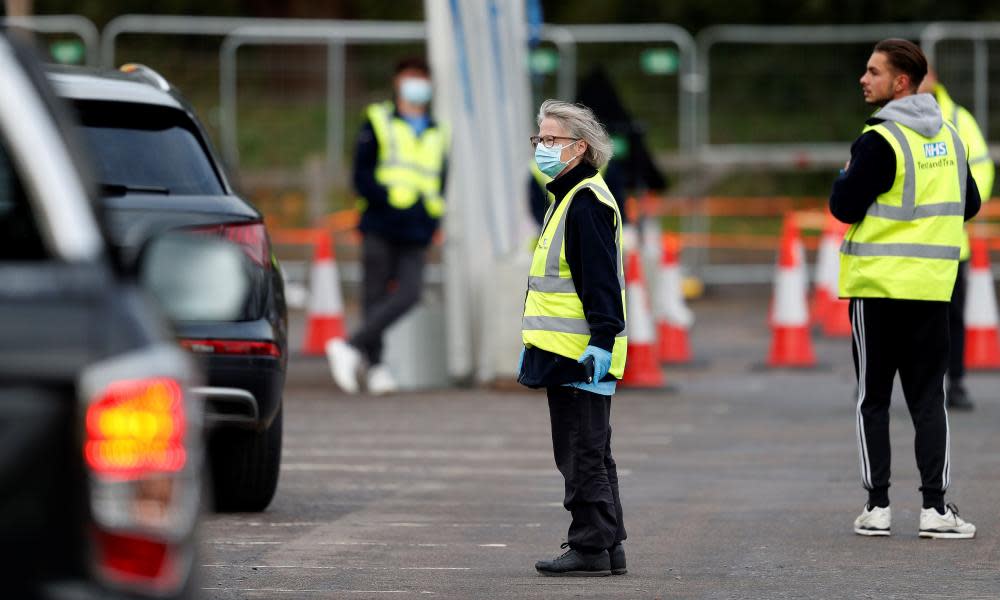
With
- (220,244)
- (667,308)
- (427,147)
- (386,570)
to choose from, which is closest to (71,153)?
(220,244)

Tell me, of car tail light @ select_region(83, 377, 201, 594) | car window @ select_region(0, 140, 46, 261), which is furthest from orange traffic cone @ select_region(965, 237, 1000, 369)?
car tail light @ select_region(83, 377, 201, 594)

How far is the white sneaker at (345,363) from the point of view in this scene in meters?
13.0

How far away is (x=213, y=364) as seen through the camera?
23.1 ft

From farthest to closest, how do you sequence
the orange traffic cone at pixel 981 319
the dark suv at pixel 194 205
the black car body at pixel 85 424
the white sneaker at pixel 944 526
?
the orange traffic cone at pixel 981 319
the white sneaker at pixel 944 526
the dark suv at pixel 194 205
the black car body at pixel 85 424

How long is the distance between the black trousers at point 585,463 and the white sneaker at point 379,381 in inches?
251

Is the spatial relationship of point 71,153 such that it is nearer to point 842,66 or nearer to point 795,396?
point 795,396

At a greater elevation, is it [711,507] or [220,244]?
[220,244]

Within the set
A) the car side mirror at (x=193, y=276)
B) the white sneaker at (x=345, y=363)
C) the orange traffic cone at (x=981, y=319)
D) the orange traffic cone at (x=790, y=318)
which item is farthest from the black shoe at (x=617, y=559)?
the orange traffic cone at (x=790, y=318)

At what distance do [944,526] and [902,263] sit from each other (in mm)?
970

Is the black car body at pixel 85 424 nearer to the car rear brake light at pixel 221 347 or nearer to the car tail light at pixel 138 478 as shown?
the car tail light at pixel 138 478

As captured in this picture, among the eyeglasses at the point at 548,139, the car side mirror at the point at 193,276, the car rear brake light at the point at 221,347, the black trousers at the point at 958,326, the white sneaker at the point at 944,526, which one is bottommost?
the white sneaker at the point at 944,526

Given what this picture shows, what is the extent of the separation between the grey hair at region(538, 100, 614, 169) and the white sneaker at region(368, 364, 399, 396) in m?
6.41

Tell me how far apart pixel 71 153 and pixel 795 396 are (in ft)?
32.4

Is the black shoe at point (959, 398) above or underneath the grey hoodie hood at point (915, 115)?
underneath
